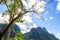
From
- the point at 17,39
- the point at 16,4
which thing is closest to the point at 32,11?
the point at 16,4

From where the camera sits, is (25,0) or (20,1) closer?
(20,1)

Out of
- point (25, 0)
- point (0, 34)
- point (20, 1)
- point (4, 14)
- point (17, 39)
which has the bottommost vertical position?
point (0, 34)

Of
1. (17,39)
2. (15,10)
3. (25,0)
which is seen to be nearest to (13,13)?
(15,10)

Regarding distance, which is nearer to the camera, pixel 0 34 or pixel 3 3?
pixel 0 34

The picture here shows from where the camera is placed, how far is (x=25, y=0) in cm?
2525

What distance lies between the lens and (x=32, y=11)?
69.2 ft

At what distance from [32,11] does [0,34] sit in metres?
3.94

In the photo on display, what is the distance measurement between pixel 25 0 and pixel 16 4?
155 cm

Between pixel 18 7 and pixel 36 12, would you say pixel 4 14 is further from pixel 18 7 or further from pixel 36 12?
pixel 36 12

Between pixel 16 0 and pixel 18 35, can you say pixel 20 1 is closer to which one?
pixel 16 0

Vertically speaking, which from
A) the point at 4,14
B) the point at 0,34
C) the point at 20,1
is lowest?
the point at 0,34

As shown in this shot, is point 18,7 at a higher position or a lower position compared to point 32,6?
higher

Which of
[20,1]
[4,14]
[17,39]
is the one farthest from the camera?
[17,39]

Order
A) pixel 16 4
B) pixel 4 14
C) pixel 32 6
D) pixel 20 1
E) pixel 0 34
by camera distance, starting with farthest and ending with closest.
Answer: pixel 4 14, pixel 16 4, pixel 20 1, pixel 32 6, pixel 0 34
